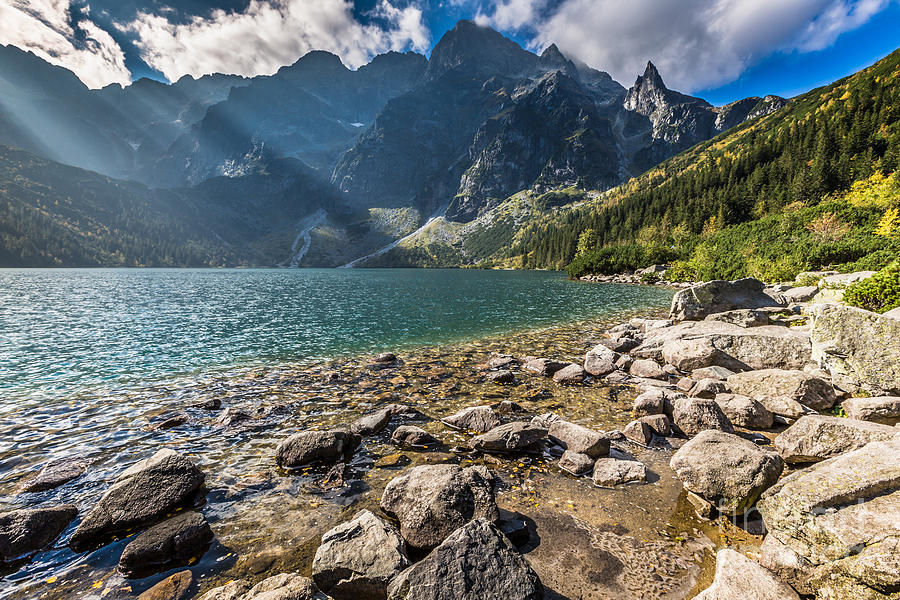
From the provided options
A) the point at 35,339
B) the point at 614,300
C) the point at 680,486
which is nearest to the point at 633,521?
the point at 680,486

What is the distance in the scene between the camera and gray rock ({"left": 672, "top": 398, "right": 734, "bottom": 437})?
37.3ft

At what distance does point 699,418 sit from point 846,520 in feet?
20.6

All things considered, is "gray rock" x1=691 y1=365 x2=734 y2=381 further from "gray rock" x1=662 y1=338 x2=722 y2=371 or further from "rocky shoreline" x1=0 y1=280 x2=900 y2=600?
"gray rock" x1=662 y1=338 x2=722 y2=371

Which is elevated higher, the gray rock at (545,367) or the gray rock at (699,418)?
the gray rock at (545,367)

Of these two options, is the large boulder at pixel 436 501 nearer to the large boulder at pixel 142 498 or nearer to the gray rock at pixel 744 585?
the gray rock at pixel 744 585

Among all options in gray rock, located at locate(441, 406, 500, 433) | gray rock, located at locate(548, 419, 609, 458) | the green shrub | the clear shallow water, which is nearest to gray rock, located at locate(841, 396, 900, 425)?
gray rock, located at locate(548, 419, 609, 458)

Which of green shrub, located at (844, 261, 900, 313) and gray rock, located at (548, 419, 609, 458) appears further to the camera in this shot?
A: green shrub, located at (844, 261, 900, 313)

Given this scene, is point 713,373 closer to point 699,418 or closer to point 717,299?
point 699,418

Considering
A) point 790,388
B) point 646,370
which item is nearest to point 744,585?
point 790,388

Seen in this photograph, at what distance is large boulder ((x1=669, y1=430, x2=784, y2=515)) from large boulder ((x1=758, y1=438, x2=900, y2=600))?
805 mm

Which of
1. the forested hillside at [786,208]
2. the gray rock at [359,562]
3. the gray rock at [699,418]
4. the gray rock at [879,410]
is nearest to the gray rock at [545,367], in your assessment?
the gray rock at [699,418]

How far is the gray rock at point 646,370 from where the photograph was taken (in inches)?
684

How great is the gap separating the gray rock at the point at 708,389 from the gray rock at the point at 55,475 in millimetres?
21528

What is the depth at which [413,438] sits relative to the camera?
11516mm
